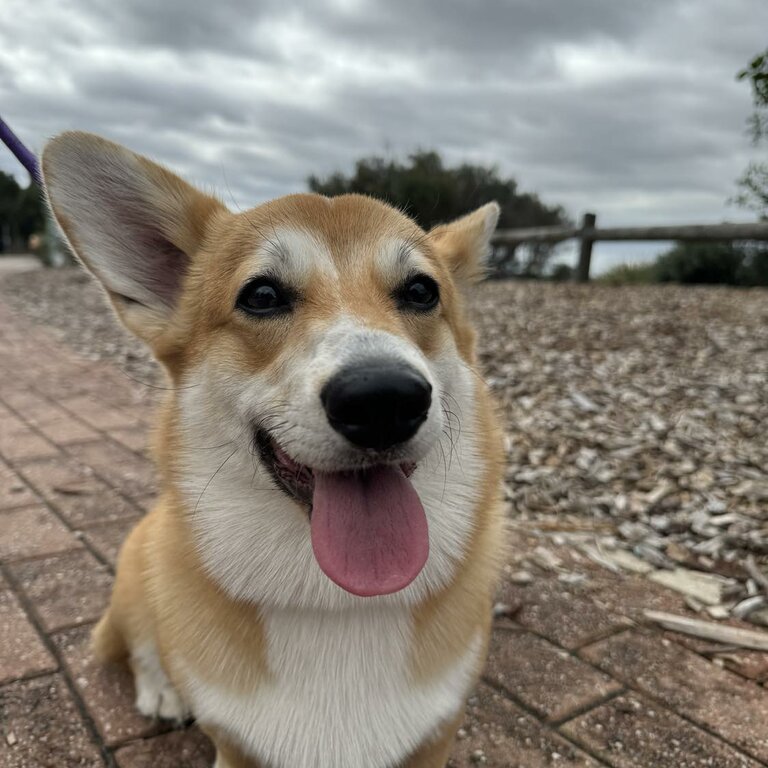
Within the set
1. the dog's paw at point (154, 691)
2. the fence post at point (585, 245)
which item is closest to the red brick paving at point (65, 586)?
the dog's paw at point (154, 691)

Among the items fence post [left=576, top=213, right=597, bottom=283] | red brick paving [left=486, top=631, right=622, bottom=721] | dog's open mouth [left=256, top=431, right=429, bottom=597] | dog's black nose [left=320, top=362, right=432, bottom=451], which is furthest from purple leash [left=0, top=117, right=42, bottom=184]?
fence post [left=576, top=213, right=597, bottom=283]

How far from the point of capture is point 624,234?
9.21 meters

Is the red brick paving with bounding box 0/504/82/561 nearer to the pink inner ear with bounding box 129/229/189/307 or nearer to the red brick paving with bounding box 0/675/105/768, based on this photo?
the red brick paving with bounding box 0/675/105/768

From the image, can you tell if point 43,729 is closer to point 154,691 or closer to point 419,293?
point 154,691

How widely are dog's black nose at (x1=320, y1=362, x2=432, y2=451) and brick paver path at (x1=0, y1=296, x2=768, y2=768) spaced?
1.13 m

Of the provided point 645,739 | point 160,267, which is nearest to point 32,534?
point 160,267

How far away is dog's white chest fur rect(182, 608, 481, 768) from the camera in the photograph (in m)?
1.67

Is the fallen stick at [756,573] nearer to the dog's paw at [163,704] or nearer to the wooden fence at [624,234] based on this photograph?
the dog's paw at [163,704]

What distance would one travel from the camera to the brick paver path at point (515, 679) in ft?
6.31

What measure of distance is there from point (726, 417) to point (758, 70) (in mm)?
2053

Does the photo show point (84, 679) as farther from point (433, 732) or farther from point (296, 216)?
point (296, 216)

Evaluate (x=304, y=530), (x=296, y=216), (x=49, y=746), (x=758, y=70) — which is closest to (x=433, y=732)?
(x=304, y=530)

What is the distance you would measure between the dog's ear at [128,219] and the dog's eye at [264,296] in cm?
32

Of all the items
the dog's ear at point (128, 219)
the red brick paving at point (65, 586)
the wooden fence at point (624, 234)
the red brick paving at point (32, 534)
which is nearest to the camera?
the dog's ear at point (128, 219)
